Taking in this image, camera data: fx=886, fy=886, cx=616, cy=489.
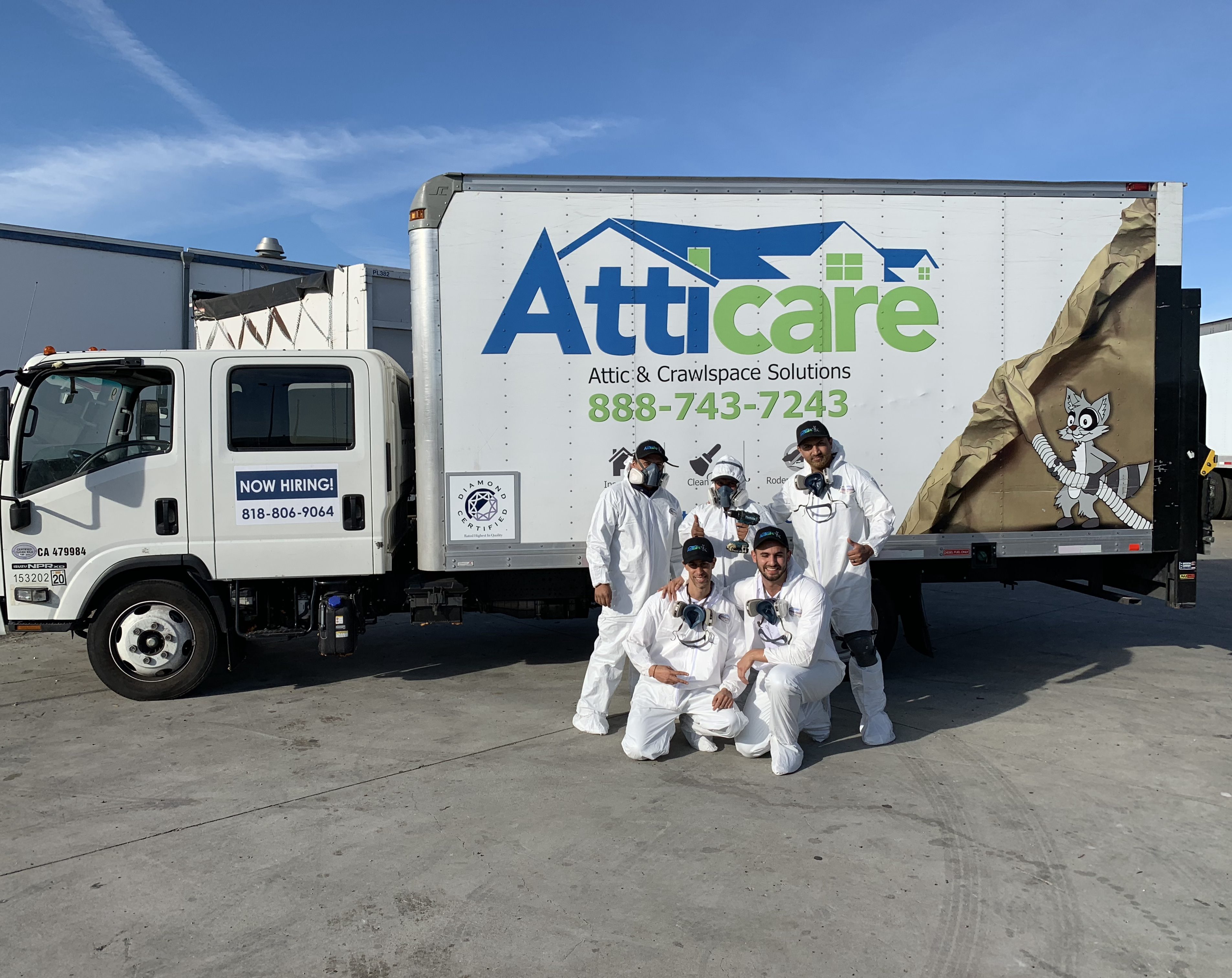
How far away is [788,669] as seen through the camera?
4.76 meters

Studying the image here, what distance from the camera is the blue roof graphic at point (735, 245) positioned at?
230 inches

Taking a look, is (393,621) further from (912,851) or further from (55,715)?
(912,851)

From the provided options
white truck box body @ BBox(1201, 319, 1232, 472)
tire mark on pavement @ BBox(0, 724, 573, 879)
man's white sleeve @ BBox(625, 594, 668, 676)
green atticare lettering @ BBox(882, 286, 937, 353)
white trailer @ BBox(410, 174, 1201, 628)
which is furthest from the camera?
white truck box body @ BBox(1201, 319, 1232, 472)

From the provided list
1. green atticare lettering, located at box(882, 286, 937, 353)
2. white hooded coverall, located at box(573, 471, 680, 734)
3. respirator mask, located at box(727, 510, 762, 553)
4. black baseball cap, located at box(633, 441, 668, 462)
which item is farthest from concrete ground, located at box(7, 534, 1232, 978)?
green atticare lettering, located at box(882, 286, 937, 353)

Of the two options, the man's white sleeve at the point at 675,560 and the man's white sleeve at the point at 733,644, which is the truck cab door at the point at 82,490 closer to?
the man's white sleeve at the point at 675,560

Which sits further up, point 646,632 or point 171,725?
point 646,632

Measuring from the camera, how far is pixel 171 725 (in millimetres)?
5469

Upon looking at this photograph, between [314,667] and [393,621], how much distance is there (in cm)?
188

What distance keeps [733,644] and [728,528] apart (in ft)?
2.61

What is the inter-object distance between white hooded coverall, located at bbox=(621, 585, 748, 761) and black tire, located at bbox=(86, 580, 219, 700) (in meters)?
2.95

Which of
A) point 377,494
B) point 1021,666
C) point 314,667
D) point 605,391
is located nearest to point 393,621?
point 314,667

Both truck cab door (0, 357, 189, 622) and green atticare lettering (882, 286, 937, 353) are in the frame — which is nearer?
truck cab door (0, 357, 189, 622)

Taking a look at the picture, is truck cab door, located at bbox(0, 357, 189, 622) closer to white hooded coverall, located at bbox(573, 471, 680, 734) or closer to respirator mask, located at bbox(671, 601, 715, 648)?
white hooded coverall, located at bbox(573, 471, 680, 734)

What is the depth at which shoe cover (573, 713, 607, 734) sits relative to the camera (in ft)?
17.4
